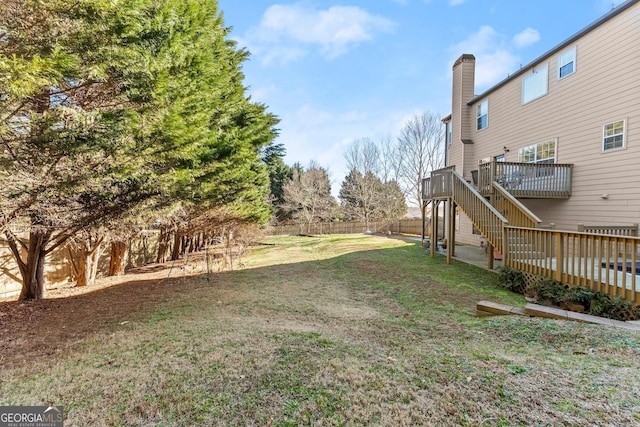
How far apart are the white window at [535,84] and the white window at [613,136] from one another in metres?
2.70

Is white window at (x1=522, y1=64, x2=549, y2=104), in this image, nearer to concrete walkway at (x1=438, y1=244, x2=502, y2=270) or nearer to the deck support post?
the deck support post

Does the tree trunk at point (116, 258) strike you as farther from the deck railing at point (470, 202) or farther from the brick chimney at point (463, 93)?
the brick chimney at point (463, 93)

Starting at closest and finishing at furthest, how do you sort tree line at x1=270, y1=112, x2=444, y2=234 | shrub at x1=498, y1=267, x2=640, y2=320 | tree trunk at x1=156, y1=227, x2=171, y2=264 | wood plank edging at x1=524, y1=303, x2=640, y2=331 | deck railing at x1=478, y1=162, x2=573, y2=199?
wood plank edging at x1=524, y1=303, x2=640, y2=331, shrub at x1=498, y1=267, x2=640, y2=320, deck railing at x1=478, y1=162, x2=573, y2=199, tree trunk at x1=156, y1=227, x2=171, y2=264, tree line at x1=270, y1=112, x2=444, y2=234

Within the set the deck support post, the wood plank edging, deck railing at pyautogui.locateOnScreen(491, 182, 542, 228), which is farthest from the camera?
the deck support post

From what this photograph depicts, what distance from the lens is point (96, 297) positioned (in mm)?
6918

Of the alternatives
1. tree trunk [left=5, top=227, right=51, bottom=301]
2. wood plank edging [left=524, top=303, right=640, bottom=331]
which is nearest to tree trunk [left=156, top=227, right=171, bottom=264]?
tree trunk [left=5, top=227, right=51, bottom=301]

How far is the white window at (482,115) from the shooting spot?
43.7ft

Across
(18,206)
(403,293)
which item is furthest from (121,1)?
(403,293)

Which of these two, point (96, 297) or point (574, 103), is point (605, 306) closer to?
point (574, 103)

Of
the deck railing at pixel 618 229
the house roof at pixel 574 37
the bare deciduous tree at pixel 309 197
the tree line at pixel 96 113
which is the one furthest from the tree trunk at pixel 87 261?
the bare deciduous tree at pixel 309 197

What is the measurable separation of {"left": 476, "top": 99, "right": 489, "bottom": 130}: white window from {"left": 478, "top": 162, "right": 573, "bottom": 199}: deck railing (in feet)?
15.1

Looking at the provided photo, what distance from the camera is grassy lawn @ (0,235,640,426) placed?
2.28 meters

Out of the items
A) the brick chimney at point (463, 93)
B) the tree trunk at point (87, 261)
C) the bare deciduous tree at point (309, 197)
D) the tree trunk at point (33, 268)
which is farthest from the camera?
the bare deciduous tree at point (309, 197)

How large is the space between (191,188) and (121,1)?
408 centimetres
